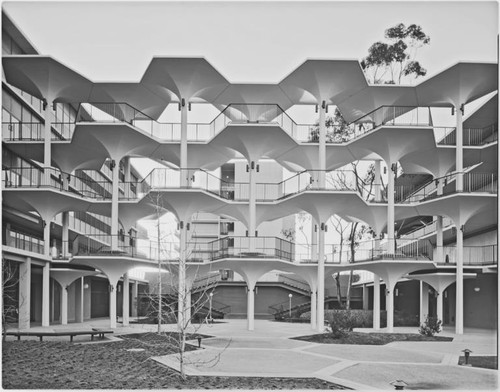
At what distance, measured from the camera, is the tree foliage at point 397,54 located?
3453 cm

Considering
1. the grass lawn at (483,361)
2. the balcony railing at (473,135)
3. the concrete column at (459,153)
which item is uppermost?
the balcony railing at (473,135)

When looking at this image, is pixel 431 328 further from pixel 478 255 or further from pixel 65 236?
pixel 65 236

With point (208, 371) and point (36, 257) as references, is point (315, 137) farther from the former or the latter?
point (208, 371)

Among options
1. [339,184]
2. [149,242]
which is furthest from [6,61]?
[339,184]

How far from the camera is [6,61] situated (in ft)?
87.6

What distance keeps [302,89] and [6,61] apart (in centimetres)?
1420

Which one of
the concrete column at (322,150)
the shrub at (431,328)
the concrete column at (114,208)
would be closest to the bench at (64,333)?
the concrete column at (114,208)

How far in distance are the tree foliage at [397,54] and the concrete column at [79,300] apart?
2184 centimetres

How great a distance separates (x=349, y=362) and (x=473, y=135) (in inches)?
841

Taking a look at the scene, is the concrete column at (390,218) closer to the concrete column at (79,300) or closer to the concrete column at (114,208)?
the concrete column at (114,208)

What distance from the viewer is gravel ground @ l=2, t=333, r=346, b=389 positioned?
13.4 m

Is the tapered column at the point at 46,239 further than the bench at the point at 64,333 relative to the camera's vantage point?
Yes

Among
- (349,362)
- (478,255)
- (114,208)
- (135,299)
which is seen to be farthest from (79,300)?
(478,255)

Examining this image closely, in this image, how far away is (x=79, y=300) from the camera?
36125 millimetres
